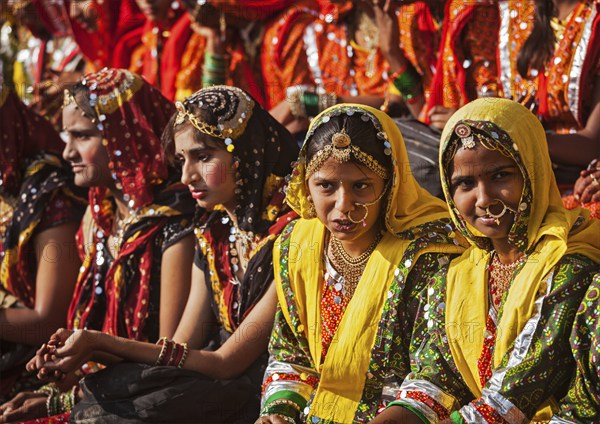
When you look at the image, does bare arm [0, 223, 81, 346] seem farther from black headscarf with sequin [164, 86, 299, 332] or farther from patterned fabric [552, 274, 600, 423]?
patterned fabric [552, 274, 600, 423]

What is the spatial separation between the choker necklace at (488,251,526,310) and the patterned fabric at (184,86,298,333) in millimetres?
983

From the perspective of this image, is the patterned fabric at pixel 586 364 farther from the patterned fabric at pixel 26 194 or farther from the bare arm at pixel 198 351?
the patterned fabric at pixel 26 194

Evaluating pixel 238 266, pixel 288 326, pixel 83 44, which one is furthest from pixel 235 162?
pixel 83 44

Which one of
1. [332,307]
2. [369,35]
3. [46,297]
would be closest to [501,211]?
[332,307]

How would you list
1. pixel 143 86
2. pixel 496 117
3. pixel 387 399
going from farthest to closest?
pixel 143 86, pixel 387 399, pixel 496 117

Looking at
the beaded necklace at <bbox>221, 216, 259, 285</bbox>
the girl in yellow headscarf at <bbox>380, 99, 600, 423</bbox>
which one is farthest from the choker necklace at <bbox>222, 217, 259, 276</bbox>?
the girl in yellow headscarf at <bbox>380, 99, 600, 423</bbox>

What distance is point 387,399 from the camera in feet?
11.0

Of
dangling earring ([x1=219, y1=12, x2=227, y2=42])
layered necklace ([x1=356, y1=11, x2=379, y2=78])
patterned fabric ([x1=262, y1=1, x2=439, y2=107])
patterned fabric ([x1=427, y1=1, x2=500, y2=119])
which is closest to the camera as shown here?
patterned fabric ([x1=427, y1=1, x2=500, y2=119])

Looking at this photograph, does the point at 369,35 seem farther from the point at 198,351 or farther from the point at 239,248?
the point at 198,351

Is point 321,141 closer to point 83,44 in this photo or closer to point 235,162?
point 235,162

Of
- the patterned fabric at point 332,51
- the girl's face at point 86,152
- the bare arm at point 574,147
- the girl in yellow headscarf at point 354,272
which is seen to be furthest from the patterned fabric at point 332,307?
the patterned fabric at point 332,51

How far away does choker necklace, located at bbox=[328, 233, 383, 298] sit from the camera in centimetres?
349

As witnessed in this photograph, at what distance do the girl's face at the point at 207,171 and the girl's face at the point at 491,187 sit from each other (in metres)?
1.11

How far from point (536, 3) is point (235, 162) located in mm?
1597
